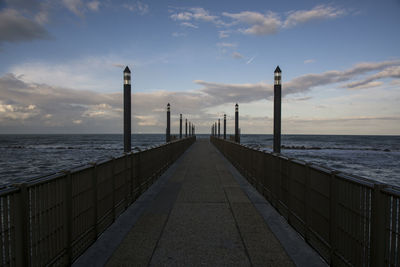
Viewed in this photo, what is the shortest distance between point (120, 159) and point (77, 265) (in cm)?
287

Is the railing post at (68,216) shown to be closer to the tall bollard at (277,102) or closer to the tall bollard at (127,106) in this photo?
the tall bollard at (127,106)

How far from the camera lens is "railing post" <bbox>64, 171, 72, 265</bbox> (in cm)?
394

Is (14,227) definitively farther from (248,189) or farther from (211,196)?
(248,189)

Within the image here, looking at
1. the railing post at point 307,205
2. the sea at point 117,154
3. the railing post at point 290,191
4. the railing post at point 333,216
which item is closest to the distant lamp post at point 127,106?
the sea at point 117,154

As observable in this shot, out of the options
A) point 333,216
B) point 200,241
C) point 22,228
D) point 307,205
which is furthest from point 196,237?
point 22,228

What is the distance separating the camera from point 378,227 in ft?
9.82

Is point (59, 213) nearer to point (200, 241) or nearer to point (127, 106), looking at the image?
point (200, 241)

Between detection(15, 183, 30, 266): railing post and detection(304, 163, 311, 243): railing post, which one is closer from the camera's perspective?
detection(15, 183, 30, 266): railing post

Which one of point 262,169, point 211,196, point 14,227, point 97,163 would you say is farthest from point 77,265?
point 262,169

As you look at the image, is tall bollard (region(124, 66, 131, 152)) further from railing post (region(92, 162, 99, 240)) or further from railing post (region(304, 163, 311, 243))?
railing post (region(304, 163, 311, 243))

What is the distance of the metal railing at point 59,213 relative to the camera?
2938 mm

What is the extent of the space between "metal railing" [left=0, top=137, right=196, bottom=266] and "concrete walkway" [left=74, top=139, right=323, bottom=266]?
344 millimetres

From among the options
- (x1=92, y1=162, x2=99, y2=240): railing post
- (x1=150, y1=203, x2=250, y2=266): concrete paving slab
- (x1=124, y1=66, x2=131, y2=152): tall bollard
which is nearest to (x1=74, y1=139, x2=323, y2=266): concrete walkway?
(x1=150, y1=203, x2=250, y2=266): concrete paving slab

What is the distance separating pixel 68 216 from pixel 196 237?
2204 millimetres
